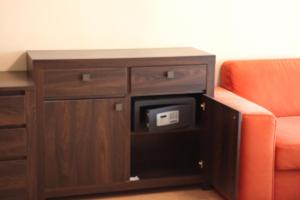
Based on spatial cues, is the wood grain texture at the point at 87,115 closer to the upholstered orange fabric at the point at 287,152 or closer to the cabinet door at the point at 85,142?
the cabinet door at the point at 85,142

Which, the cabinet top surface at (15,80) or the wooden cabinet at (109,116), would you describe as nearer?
the cabinet top surface at (15,80)

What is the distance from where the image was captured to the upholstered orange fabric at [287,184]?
2920 mm

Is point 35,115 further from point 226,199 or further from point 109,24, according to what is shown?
point 226,199

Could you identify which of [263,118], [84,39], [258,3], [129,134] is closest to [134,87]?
[129,134]

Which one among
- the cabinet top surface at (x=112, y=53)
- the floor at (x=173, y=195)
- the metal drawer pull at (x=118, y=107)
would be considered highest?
the cabinet top surface at (x=112, y=53)

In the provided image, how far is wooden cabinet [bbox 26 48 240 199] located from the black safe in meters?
0.04

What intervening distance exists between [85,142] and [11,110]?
0.46m

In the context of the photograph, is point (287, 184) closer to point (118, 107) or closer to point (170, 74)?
point (170, 74)

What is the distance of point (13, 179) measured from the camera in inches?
111

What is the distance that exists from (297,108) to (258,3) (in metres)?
0.76

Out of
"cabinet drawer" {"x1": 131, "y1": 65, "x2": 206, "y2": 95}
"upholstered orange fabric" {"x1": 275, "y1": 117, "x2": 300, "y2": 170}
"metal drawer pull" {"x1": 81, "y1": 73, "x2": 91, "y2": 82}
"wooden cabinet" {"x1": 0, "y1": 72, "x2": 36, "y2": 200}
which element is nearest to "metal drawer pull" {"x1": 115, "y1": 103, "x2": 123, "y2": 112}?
"cabinet drawer" {"x1": 131, "y1": 65, "x2": 206, "y2": 95}

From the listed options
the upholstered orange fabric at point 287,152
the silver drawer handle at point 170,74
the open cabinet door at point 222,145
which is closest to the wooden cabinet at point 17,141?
the silver drawer handle at point 170,74

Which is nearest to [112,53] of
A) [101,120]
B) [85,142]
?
[101,120]

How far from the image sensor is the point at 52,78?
2.82 m
